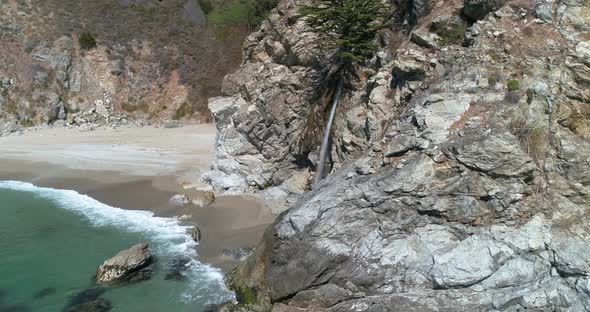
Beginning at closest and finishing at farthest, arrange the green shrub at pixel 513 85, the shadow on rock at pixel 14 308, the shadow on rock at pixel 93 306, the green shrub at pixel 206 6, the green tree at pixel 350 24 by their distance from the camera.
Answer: the green shrub at pixel 513 85, the shadow on rock at pixel 93 306, the shadow on rock at pixel 14 308, the green tree at pixel 350 24, the green shrub at pixel 206 6

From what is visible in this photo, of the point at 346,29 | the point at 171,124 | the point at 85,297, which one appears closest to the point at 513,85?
the point at 346,29

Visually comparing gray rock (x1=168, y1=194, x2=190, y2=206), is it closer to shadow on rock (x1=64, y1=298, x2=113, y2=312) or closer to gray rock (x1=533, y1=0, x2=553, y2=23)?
shadow on rock (x1=64, y1=298, x2=113, y2=312)

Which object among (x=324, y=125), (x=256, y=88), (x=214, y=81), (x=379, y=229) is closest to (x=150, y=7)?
(x=214, y=81)

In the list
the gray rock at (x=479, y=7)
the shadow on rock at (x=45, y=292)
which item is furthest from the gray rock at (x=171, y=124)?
the gray rock at (x=479, y=7)

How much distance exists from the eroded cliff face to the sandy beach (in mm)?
5191

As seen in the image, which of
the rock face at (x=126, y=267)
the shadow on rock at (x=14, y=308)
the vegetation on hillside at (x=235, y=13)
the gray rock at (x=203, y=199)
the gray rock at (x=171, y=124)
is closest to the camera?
the shadow on rock at (x=14, y=308)

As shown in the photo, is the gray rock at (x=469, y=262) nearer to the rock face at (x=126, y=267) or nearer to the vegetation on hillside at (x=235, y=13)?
the rock face at (x=126, y=267)

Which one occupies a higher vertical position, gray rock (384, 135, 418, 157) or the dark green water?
gray rock (384, 135, 418, 157)

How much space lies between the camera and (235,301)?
50.9ft

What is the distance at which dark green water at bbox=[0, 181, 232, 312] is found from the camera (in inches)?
632

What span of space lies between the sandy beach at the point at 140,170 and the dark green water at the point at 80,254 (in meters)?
1.24

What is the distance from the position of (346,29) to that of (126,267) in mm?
14852

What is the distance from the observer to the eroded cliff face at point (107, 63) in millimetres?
50531

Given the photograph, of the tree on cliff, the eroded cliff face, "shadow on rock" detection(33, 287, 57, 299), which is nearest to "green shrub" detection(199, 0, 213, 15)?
the eroded cliff face
